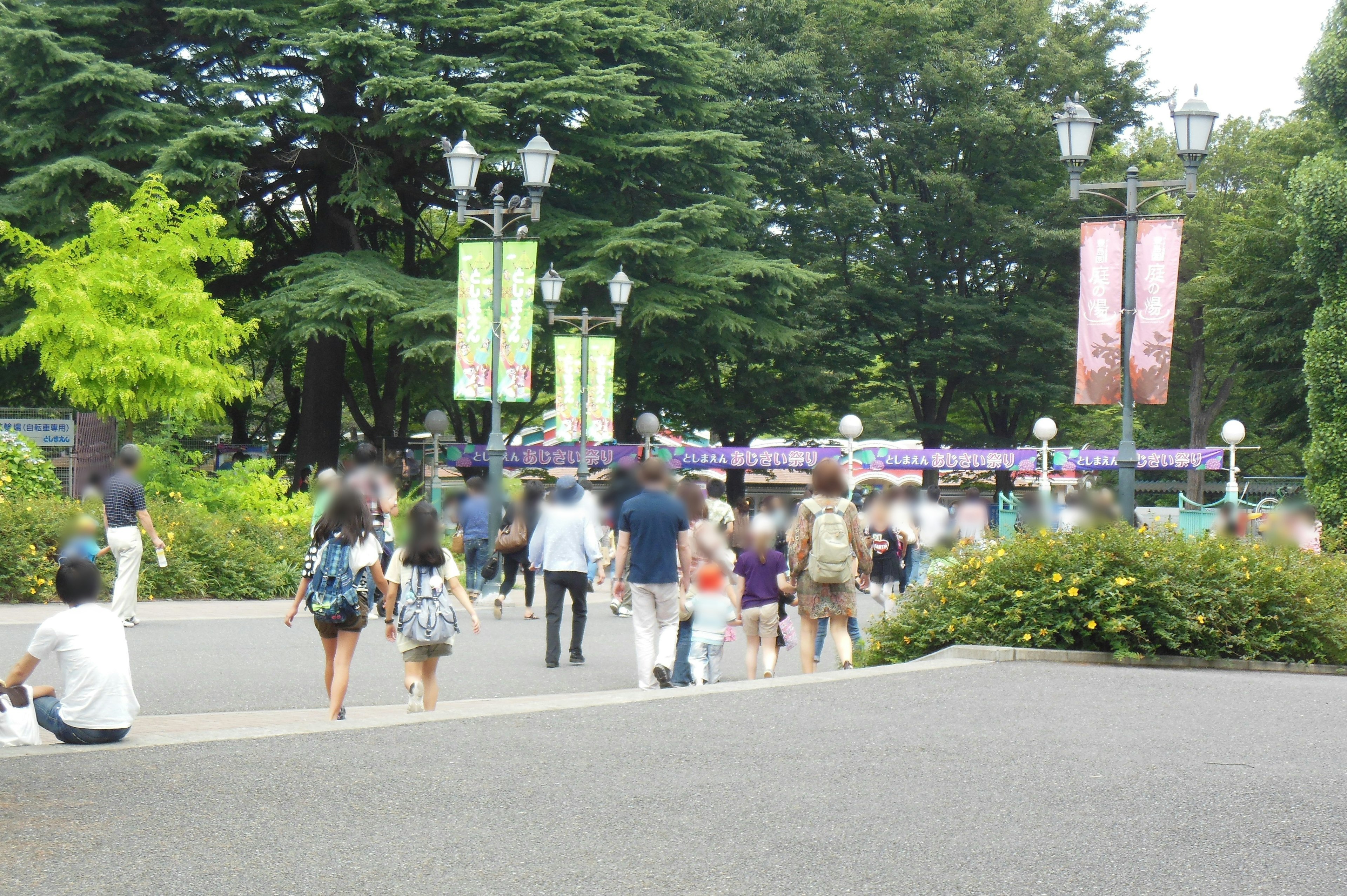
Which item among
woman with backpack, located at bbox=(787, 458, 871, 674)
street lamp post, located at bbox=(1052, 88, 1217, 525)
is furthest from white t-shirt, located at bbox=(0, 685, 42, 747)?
street lamp post, located at bbox=(1052, 88, 1217, 525)

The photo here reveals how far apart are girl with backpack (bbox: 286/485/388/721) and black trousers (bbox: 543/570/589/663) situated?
3422 mm

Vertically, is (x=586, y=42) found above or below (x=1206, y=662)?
above

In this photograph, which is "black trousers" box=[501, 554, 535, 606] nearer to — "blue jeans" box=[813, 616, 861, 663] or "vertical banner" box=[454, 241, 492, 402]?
"vertical banner" box=[454, 241, 492, 402]

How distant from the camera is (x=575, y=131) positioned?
31.8 meters


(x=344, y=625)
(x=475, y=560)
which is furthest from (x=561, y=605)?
(x=475, y=560)

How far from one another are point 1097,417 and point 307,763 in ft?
144

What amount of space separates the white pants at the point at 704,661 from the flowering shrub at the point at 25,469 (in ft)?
40.0

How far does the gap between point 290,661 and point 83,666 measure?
5427 millimetres

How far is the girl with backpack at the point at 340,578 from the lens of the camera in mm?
8797

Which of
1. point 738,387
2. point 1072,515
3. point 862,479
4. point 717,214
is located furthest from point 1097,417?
point 1072,515

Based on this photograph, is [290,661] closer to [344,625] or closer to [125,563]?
[125,563]

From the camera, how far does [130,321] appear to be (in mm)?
23875

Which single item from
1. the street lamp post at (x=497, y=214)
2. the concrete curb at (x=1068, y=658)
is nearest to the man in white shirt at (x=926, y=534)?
the street lamp post at (x=497, y=214)

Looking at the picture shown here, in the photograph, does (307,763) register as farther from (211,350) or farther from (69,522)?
(211,350)
